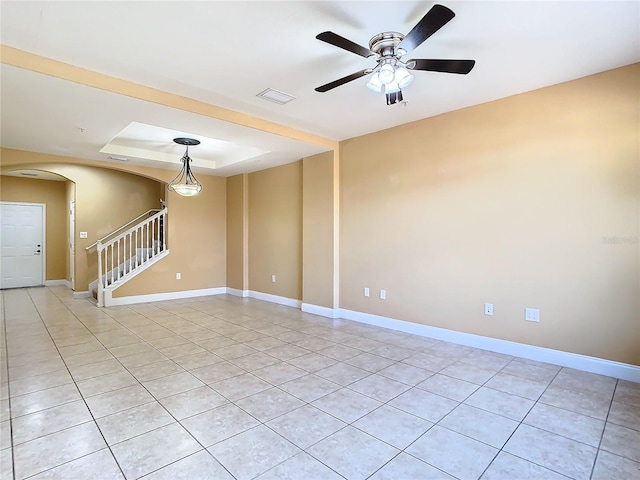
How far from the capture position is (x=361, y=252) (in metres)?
4.87

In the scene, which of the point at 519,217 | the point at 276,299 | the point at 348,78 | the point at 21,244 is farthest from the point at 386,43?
the point at 21,244

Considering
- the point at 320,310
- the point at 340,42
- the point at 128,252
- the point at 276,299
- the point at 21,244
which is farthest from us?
the point at 21,244

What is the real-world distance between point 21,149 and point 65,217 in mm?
3893

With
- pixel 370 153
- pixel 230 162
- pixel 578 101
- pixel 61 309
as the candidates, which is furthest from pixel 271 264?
pixel 578 101

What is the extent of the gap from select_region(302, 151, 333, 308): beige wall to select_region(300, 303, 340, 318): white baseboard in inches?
2.2

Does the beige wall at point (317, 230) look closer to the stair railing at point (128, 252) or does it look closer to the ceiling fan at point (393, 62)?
the ceiling fan at point (393, 62)

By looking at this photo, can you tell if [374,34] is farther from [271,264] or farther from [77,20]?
[271,264]

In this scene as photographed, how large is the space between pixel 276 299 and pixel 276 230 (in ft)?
4.36

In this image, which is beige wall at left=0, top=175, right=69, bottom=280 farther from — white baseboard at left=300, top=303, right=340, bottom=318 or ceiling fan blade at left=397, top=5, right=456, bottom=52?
ceiling fan blade at left=397, top=5, right=456, bottom=52

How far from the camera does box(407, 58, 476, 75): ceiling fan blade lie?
220cm

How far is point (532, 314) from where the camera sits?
3.36 metres

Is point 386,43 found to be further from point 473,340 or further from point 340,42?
point 473,340

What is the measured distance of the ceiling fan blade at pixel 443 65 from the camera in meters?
2.20

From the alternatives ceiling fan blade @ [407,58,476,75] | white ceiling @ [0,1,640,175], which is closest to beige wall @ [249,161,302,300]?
white ceiling @ [0,1,640,175]
